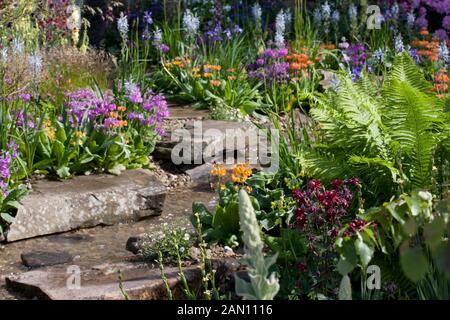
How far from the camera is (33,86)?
646cm

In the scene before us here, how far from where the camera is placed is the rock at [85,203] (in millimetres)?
5402

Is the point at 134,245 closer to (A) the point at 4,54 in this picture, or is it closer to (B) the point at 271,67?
(A) the point at 4,54

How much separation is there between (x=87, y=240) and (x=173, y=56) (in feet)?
12.4

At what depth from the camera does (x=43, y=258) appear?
16.4 ft

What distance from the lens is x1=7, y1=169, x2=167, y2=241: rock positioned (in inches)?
213

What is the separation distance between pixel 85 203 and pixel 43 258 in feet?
2.45

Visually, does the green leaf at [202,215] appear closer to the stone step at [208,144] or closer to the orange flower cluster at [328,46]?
the stone step at [208,144]

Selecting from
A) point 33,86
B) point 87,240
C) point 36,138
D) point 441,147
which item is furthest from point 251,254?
point 33,86

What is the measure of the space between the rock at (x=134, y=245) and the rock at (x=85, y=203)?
803 millimetres

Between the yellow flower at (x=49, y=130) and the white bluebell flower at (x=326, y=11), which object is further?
the white bluebell flower at (x=326, y=11)

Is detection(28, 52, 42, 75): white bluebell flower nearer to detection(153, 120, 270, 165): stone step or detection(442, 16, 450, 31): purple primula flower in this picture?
detection(153, 120, 270, 165): stone step

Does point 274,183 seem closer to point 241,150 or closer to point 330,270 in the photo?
point 330,270

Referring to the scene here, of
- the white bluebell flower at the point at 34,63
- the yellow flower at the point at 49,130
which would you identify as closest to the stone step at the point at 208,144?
the yellow flower at the point at 49,130

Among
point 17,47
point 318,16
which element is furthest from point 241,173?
point 318,16
